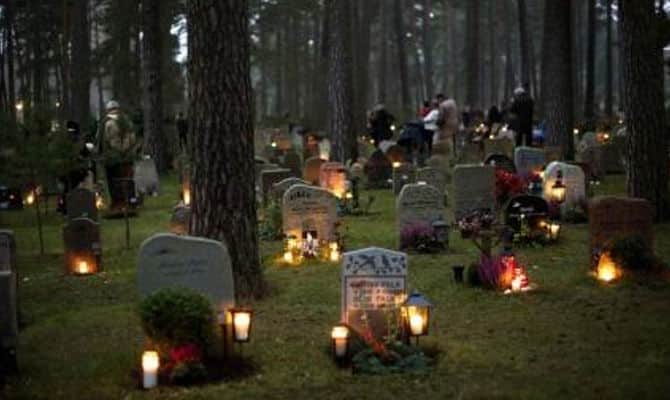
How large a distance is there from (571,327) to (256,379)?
336 centimetres

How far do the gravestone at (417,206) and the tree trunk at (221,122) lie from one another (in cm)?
419

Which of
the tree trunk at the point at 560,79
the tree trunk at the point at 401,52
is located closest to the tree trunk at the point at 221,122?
the tree trunk at the point at 560,79

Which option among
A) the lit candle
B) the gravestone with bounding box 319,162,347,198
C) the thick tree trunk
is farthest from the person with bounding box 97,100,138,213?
the thick tree trunk

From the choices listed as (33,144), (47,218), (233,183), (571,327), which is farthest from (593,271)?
(47,218)

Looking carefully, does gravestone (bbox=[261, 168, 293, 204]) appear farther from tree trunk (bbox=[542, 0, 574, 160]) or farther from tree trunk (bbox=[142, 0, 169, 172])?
tree trunk (bbox=[142, 0, 169, 172])

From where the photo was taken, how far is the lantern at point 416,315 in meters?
8.59

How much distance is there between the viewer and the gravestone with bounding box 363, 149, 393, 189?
79.4ft

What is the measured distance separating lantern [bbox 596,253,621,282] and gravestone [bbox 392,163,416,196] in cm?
1066

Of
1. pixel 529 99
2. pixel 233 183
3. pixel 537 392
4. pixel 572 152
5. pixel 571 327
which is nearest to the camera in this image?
pixel 537 392

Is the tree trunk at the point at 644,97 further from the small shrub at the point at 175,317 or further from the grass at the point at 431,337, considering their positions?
the small shrub at the point at 175,317

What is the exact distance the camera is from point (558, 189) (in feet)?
55.1

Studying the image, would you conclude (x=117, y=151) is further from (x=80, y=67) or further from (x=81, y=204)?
(x=80, y=67)

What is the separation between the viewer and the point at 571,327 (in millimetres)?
9648

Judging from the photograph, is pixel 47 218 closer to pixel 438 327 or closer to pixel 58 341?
pixel 58 341
